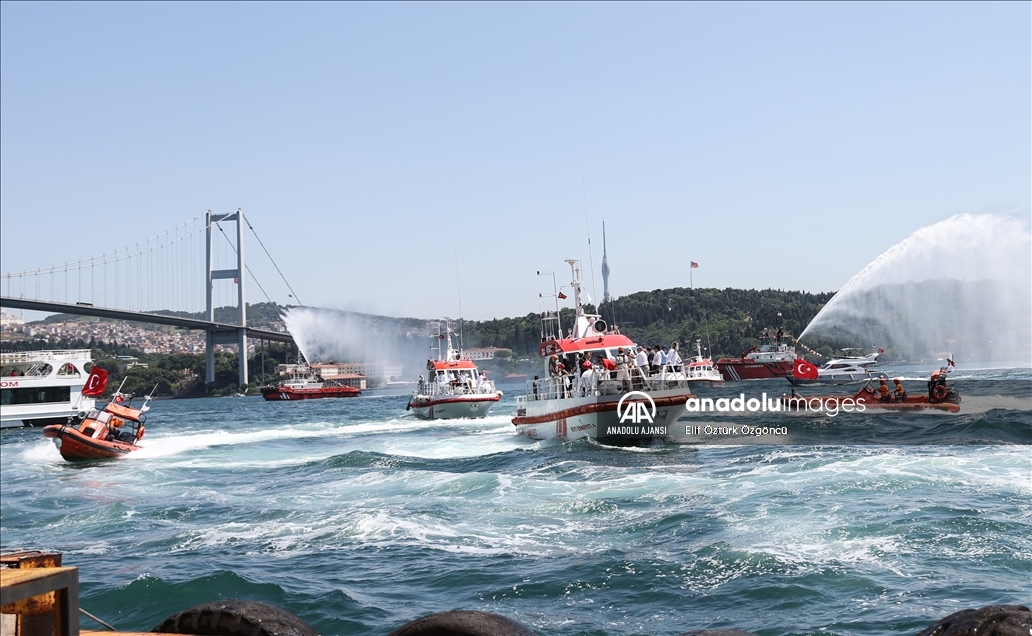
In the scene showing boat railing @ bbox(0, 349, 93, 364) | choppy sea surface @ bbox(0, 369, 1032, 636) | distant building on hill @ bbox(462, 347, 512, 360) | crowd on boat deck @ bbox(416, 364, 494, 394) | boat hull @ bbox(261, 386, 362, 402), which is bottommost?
boat hull @ bbox(261, 386, 362, 402)

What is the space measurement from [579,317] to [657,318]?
52.5 metres

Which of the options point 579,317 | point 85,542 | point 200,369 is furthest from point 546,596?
point 200,369

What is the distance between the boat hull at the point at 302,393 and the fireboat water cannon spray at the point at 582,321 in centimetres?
7198

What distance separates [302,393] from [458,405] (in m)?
58.0

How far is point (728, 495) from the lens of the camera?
1491cm

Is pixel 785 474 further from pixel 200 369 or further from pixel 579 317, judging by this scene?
pixel 200 369

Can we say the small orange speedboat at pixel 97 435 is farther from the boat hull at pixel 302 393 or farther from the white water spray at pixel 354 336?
the boat hull at pixel 302 393

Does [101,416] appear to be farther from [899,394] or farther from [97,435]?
[899,394]

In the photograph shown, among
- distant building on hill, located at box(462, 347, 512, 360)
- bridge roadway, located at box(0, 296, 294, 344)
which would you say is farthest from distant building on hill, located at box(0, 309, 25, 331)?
distant building on hill, located at box(462, 347, 512, 360)

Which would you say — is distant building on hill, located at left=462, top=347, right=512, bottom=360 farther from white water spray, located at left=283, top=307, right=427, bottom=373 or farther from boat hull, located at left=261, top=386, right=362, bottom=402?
boat hull, located at left=261, top=386, right=362, bottom=402

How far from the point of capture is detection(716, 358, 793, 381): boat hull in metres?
70.8

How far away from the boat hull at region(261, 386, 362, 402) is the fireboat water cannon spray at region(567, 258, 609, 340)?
72.0 m

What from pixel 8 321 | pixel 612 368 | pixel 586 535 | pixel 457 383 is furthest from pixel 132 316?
pixel 586 535

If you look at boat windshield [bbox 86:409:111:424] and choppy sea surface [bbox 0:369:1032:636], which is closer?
choppy sea surface [bbox 0:369:1032:636]
